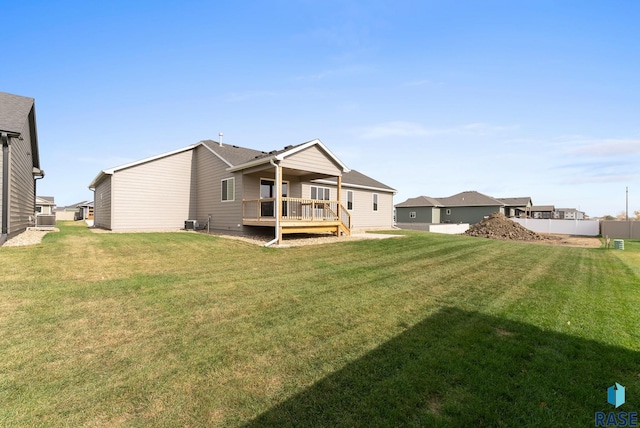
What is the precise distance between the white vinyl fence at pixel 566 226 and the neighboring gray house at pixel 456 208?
6.37 metres

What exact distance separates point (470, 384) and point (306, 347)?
1.76 meters

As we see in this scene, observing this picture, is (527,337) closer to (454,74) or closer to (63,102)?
(454,74)

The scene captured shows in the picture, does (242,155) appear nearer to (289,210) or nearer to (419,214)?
(289,210)

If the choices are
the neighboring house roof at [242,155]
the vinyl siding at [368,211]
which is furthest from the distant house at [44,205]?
the vinyl siding at [368,211]

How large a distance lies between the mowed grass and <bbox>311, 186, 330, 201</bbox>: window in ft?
39.1

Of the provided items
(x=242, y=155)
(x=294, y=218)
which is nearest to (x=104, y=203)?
(x=242, y=155)

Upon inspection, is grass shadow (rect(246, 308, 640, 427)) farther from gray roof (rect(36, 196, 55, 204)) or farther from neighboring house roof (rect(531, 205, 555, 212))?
neighboring house roof (rect(531, 205, 555, 212))

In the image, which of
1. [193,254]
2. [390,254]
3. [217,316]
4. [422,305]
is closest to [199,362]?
[217,316]

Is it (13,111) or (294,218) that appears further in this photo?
(294,218)

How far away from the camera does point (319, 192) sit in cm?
1911

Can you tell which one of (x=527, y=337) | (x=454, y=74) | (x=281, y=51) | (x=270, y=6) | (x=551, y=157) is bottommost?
(x=527, y=337)

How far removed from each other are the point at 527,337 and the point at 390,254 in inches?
241

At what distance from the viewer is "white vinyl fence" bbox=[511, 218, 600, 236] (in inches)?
1142

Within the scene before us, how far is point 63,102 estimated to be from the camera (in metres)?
14.6
